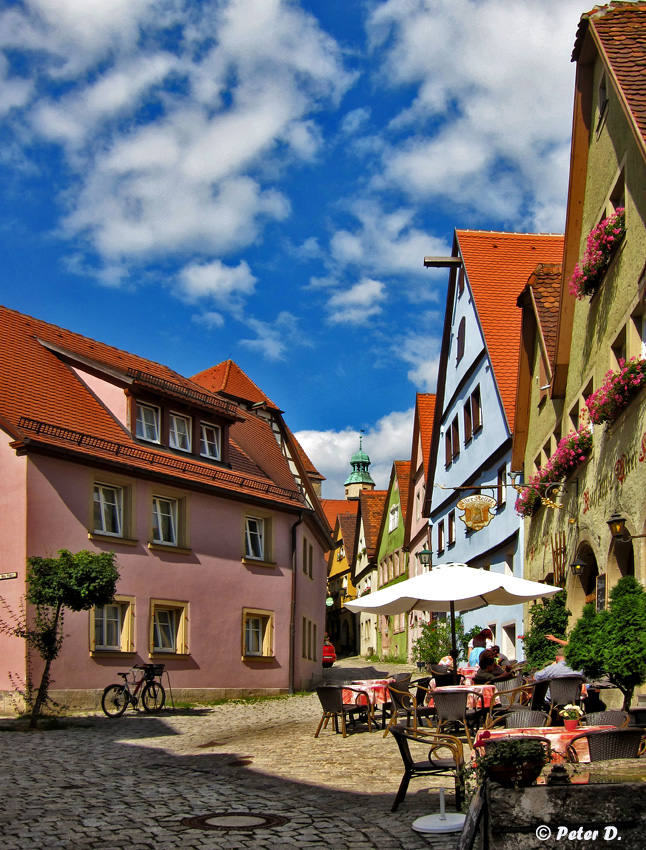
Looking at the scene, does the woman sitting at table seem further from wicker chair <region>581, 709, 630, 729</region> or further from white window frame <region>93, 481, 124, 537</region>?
white window frame <region>93, 481, 124, 537</region>

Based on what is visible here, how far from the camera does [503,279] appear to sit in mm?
25672

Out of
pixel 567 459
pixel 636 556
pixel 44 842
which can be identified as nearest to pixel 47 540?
pixel 567 459

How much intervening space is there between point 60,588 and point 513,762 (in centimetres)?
1171

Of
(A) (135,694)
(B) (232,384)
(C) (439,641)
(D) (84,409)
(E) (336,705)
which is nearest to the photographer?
(E) (336,705)

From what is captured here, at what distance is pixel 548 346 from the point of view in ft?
58.3

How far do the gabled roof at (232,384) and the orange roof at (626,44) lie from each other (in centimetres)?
1889

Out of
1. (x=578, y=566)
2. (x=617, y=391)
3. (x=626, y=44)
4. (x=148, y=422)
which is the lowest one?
(x=578, y=566)

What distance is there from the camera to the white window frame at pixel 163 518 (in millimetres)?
20969

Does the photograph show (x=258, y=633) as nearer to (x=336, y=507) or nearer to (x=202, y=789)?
(x=202, y=789)

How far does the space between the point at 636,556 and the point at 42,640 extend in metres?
9.29

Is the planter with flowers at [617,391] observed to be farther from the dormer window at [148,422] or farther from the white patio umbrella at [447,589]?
the dormer window at [148,422]

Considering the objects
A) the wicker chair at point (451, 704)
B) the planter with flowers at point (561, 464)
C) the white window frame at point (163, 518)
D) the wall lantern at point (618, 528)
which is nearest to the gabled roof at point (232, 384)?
the white window frame at point (163, 518)

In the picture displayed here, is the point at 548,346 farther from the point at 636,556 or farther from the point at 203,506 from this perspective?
the point at 203,506

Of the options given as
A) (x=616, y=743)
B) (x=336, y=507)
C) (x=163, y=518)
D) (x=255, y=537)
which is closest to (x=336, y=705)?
(x=616, y=743)
